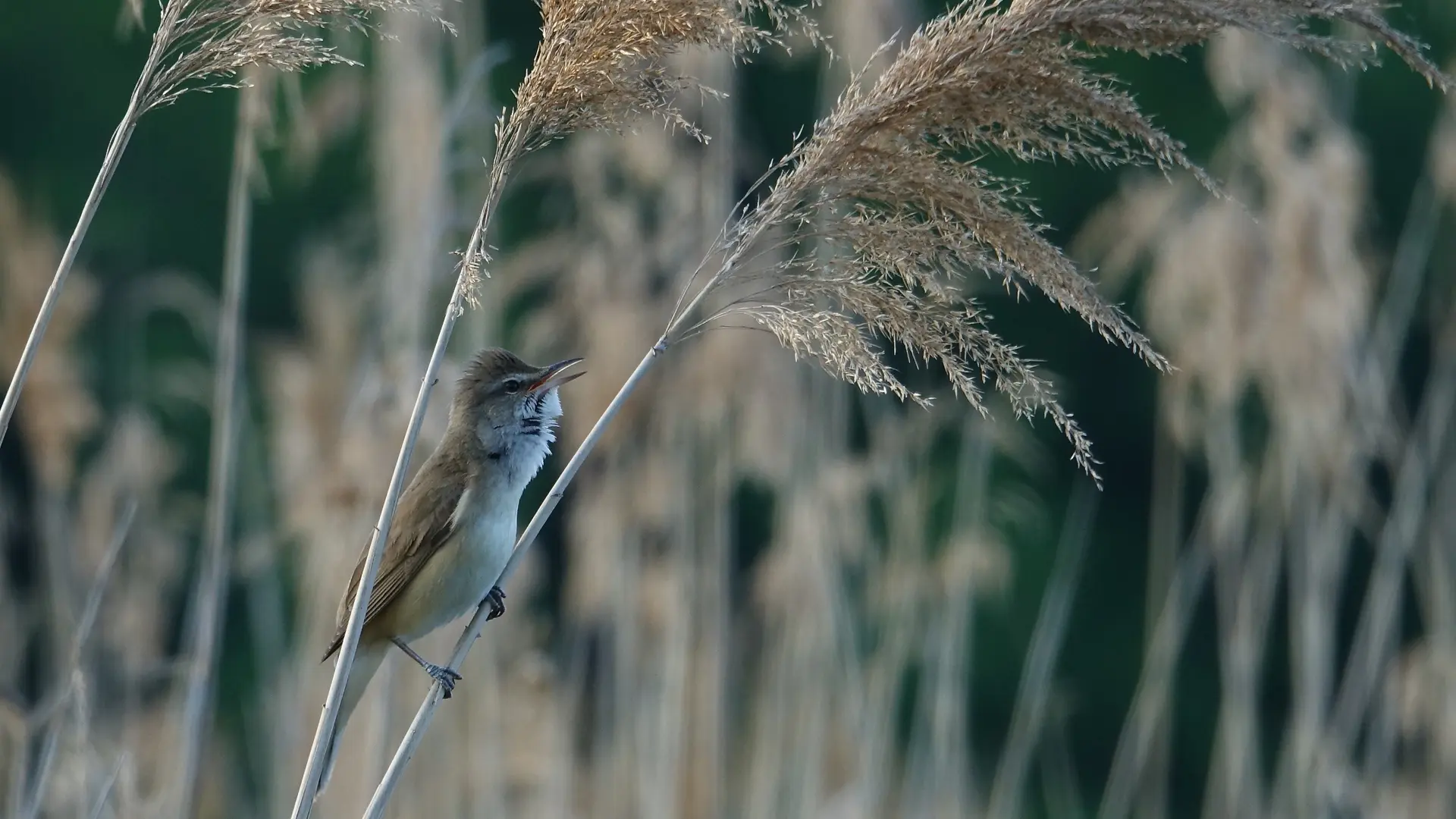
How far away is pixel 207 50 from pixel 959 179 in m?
0.92

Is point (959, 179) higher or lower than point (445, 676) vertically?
higher

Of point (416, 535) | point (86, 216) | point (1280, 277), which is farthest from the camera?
point (1280, 277)

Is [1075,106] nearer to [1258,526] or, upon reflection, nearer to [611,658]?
[1258,526]

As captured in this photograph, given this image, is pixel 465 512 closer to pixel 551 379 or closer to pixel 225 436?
pixel 551 379

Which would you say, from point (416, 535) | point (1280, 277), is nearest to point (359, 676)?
point (416, 535)

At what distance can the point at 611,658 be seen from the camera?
503cm

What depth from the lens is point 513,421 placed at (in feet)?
10.4

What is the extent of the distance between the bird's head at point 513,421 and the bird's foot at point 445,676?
47 cm

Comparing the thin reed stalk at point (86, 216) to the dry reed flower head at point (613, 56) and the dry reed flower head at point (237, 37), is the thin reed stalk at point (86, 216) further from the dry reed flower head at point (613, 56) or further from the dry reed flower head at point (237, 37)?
the dry reed flower head at point (613, 56)

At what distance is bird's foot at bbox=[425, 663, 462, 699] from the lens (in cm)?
227

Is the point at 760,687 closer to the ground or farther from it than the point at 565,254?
closer to the ground

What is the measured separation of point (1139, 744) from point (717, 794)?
1072mm

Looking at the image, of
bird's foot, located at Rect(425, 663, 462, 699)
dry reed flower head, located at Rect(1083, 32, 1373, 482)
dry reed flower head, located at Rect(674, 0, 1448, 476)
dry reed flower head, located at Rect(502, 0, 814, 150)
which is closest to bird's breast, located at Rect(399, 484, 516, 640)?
bird's foot, located at Rect(425, 663, 462, 699)

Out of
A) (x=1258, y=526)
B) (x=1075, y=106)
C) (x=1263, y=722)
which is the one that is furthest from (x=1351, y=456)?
(x=1263, y=722)
